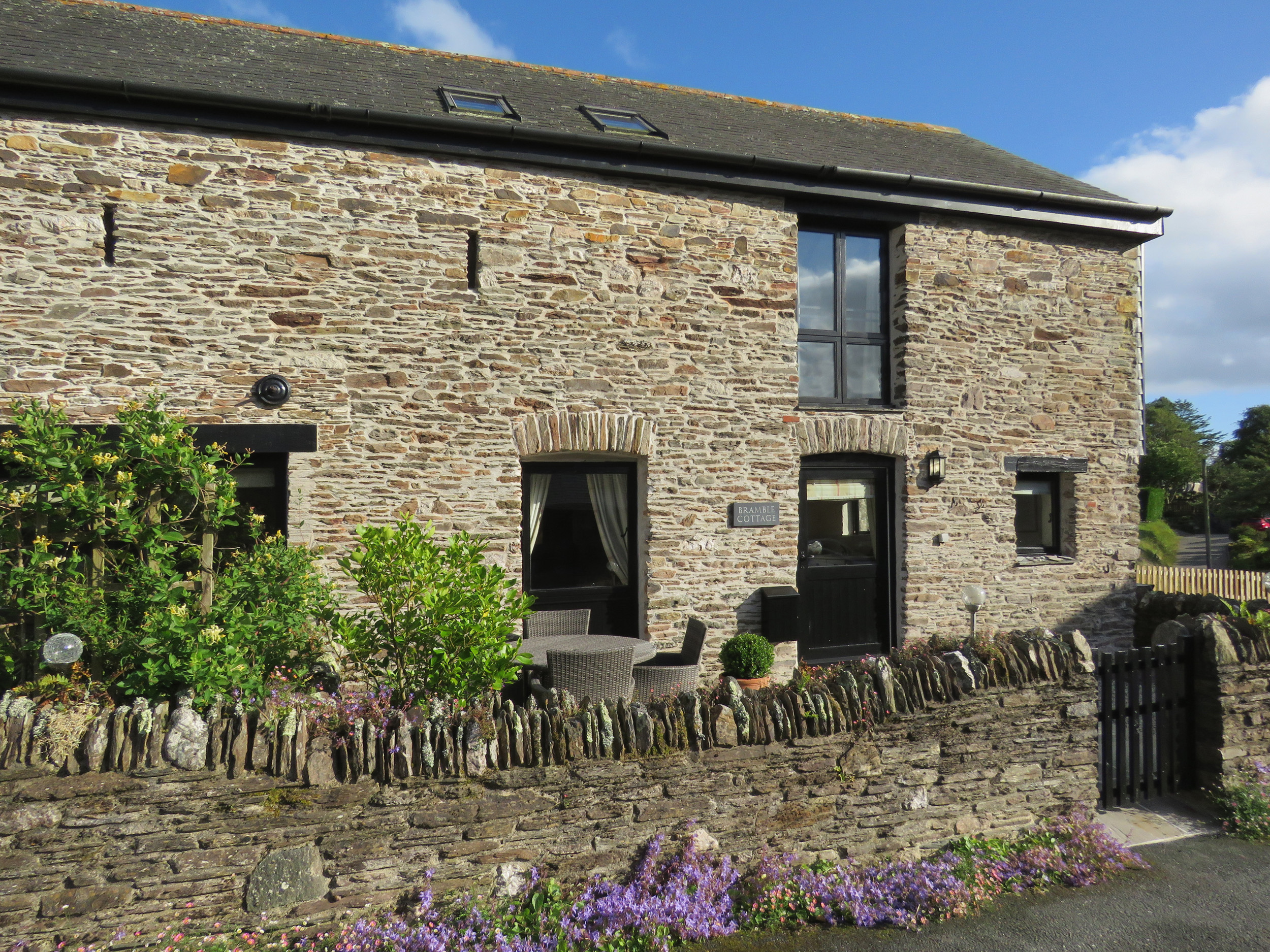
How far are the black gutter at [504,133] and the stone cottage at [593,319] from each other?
0.11 ft

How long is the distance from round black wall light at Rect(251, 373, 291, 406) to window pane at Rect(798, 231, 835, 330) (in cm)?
534

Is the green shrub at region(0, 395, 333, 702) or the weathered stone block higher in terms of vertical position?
the green shrub at region(0, 395, 333, 702)

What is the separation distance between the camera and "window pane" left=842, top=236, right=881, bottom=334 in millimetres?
8273

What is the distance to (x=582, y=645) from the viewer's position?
5.73 meters

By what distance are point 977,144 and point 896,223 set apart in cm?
420

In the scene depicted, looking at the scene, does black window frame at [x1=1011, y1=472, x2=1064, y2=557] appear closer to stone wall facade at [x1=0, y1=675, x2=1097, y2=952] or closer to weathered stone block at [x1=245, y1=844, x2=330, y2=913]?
stone wall facade at [x1=0, y1=675, x2=1097, y2=952]

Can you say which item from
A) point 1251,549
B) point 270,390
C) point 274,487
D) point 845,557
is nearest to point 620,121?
point 270,390

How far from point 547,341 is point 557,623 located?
2.69m

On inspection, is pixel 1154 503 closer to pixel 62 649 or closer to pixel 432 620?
pixel 432 620

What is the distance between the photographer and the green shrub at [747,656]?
6449 millimetres

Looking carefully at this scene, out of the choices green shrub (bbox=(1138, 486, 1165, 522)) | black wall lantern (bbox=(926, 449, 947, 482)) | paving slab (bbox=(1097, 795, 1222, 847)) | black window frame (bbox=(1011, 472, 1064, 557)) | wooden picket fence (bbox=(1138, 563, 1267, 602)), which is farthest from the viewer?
green shrub (bbox=(1138, 486, 1165, 522))

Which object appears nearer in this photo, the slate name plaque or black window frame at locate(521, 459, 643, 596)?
black window frame at locate(521, 459, 643, 596)

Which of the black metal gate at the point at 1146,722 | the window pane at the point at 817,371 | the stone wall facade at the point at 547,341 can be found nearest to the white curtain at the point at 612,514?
the stone wall facade at the point at 547,341

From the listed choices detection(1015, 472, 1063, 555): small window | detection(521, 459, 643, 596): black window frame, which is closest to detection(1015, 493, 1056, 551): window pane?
detection(1015, 472, 1063, 555): small window
